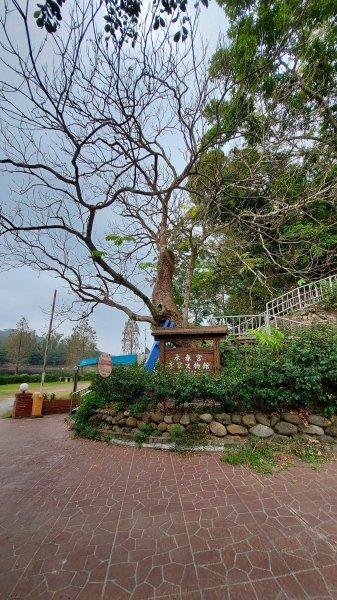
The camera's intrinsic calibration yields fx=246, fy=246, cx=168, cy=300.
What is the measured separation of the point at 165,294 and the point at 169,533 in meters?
6.10

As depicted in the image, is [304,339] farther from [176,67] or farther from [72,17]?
[72,17]

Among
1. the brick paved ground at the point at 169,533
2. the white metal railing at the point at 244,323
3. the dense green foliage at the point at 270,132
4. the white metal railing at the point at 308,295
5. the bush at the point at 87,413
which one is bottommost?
the brick paved ground at the point at 169,533

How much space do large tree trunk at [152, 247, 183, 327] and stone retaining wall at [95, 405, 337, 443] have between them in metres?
3.04

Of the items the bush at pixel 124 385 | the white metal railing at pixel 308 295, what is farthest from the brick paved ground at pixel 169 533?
the white metal railing at pixel 308 295

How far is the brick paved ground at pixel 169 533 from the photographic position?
186 centimetres

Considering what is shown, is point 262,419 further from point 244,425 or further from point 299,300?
point 299,300

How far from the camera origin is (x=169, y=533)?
7.95ft

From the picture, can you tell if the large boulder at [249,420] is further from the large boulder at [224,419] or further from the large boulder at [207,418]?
the large boulder at [207,418]

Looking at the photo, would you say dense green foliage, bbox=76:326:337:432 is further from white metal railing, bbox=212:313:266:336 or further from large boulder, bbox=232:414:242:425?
white metal railing, bbox=212:313:266:336

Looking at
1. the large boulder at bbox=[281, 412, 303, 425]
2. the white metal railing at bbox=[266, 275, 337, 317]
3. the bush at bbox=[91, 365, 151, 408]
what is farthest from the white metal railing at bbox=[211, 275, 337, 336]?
the bush at bbox=[91, 365, 151, 408]

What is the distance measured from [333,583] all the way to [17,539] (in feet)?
9.25

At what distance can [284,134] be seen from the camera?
598 centimetres

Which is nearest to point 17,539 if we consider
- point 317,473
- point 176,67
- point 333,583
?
point 333,583

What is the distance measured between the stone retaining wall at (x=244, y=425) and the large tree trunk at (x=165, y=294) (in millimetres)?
3039
